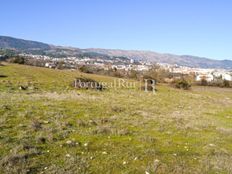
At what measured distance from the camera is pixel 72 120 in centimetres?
1577

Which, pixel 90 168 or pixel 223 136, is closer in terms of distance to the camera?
pixel 90 168

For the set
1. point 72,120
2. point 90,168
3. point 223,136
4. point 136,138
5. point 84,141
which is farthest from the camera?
point 72,120

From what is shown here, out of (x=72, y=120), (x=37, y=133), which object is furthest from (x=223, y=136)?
(x=37, y=133)

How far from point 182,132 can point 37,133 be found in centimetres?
699

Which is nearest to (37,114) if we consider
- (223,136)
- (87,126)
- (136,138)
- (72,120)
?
(72,120)

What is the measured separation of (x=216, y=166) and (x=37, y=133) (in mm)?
7045

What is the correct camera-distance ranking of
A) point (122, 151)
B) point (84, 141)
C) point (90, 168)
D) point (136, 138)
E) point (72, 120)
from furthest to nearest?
point (72, 120) < point (136, 138) < point (84, 141) < point (122, 151) < point (90, 168)

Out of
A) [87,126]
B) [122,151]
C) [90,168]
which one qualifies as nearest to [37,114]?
[87,126]

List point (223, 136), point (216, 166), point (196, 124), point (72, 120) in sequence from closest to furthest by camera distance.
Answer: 1. point (216, 166)
2. point (223, 136)
3. point (72, 120)
4. point (196, 124)

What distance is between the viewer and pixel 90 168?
8.61m

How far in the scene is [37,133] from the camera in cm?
1217

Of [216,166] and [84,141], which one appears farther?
[84,141]

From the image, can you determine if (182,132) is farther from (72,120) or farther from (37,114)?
(37,114)

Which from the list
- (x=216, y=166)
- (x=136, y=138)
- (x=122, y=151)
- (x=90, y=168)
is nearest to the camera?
(x=90, y=168)
